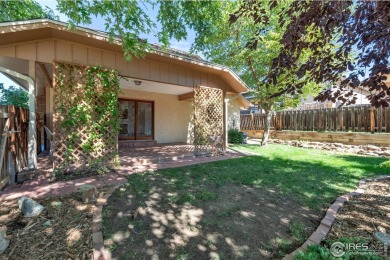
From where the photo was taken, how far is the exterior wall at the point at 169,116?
32.0ft

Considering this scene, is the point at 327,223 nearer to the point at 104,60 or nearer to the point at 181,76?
the point at 181,76

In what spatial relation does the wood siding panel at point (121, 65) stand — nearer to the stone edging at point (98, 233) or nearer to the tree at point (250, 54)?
the stone edging at point (98, 233)

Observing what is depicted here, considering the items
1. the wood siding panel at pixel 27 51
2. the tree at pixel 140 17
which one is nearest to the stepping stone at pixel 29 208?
the tree at pixel 140 17

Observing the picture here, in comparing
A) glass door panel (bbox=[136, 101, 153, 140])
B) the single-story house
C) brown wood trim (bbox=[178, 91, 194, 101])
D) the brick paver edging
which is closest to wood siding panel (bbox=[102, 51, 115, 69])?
the single-story house

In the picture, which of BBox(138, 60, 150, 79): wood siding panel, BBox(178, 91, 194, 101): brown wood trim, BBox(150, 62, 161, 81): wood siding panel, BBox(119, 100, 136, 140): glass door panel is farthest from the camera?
BBox(178, 91, 194, 101): brown wood trim

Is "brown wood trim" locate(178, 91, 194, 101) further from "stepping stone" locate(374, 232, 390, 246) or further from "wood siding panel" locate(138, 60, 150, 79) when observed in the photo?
"stepping stone" locate(374, 232, 390, 246)

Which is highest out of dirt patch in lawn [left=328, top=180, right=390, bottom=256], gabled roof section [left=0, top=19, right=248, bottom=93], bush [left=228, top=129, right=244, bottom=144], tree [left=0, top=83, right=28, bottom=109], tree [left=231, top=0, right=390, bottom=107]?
tree [left=0, top=83, right=28, bottom=109]

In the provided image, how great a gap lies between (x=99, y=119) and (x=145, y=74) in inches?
71.6

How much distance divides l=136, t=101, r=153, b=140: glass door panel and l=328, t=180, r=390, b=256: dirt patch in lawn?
8160 mm

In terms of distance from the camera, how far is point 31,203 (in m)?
2.84

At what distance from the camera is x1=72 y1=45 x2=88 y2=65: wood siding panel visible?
4.53m

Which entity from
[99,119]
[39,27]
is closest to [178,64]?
[99,119]

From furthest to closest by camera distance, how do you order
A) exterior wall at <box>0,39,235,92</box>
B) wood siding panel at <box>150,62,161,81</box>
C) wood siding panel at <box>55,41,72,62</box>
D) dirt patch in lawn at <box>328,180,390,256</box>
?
wood siding panel at <box>150,62,161,81</box>
wood siding panel at <box>55,41,72,62</box>
exterior wall at <box>0,39,235,92</box>
dirt patch in lawn at <box>328,180,390,256</box>

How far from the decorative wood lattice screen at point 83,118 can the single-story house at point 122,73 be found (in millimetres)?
138
